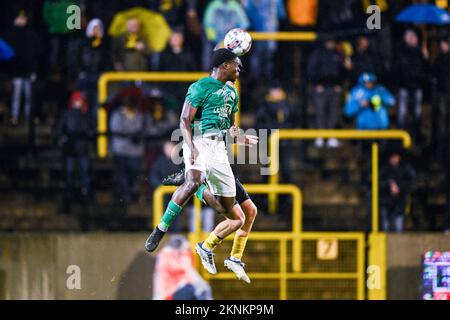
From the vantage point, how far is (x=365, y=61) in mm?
25672

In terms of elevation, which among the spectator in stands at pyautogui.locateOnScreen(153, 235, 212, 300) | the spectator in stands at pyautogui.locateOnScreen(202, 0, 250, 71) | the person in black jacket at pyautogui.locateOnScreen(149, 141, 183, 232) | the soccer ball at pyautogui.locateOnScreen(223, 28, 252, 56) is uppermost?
the spectator in stands at pyautogui.locateOnScreen(202, 0, 250, 71)

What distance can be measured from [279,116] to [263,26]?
1602 mm

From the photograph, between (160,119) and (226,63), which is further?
(160,119)

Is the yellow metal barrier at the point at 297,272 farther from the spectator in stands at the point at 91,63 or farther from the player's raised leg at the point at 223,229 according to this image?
the player's raised leg at the point at 223,229

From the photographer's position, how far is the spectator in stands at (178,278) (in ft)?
77.1

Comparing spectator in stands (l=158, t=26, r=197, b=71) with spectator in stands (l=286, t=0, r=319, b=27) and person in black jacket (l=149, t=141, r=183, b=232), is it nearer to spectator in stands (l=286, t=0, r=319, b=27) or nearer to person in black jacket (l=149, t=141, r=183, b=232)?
person in black jacket (l=149, t=141, r=183, b=232)

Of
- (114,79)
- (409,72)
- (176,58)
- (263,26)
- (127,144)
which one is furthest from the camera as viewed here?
(409,72)

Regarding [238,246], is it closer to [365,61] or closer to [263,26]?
[263,26]

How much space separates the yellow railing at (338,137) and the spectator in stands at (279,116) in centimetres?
17

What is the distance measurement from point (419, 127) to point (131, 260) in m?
6.29

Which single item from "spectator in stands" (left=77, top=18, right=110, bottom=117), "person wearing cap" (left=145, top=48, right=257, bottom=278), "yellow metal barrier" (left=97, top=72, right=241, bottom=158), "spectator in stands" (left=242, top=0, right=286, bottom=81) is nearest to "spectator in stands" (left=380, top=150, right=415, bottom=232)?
"yellow metal barrier" (left=97, top=72, right=241, bottom=158)

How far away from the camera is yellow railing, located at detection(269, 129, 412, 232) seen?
23.1 metres

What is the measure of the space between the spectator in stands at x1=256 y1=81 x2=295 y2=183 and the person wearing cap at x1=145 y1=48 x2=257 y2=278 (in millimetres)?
11564

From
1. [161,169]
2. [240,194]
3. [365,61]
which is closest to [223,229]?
[240,194]
